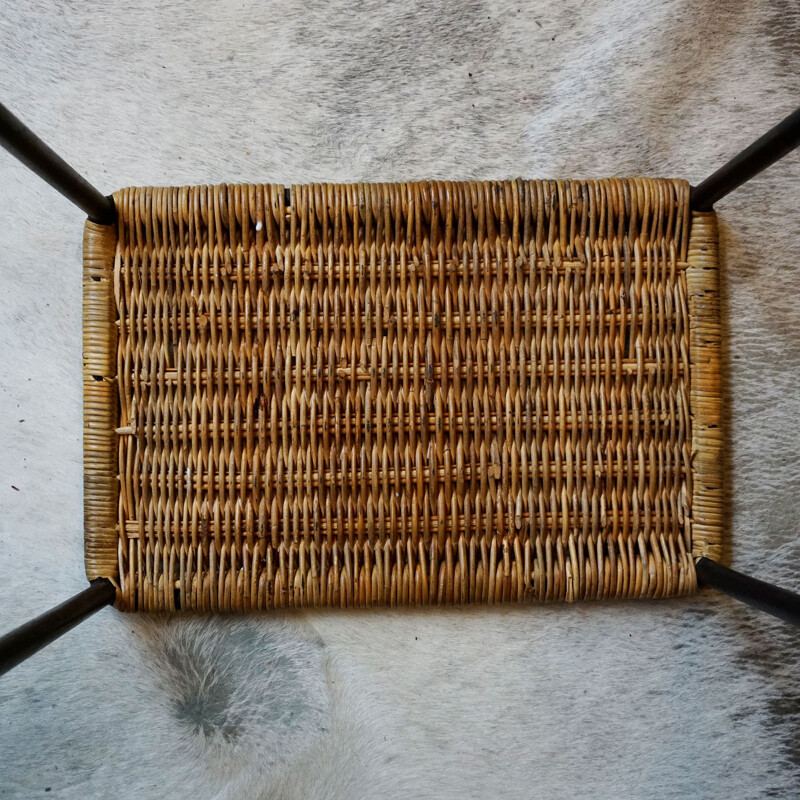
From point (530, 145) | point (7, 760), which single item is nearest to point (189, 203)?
point (530, 145)

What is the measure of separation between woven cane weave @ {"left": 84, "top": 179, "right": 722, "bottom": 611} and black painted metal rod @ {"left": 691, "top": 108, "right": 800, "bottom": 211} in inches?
1.0

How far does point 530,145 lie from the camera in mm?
653

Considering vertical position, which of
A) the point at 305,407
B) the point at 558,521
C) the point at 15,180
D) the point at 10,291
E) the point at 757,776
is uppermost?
the point at 15,180

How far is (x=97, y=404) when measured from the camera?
61cm

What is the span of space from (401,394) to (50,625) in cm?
36

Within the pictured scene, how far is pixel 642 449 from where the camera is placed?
62cm

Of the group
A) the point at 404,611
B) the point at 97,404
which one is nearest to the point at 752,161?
the point at 404,611

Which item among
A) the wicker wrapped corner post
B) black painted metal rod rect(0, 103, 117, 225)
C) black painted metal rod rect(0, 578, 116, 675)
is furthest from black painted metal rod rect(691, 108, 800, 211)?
black painted metal rod rect(0, 578, 116, 675)

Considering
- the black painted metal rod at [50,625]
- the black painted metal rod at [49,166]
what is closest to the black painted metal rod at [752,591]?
the black painted metal rod at [50,625]

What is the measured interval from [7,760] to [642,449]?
0.72m

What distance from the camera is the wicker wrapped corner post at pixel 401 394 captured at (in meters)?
0.61

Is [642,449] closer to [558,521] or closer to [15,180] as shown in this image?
[558,521]

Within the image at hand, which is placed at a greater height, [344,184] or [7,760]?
[344,184]

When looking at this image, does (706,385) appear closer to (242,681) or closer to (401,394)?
(401,394)
